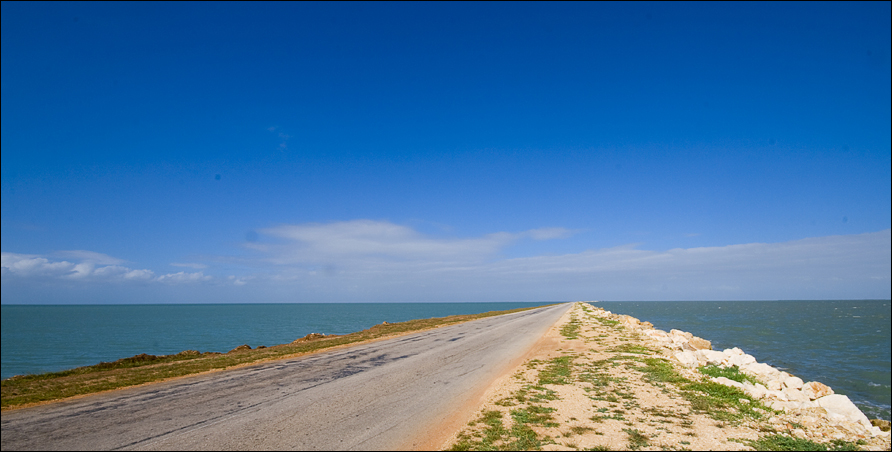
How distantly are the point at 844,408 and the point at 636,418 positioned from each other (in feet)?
21.4

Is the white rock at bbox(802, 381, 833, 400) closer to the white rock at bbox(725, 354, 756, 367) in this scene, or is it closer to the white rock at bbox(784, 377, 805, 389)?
the white rock at bbox(784, 377, 805, 389)

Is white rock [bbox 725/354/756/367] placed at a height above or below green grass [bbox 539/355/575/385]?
below

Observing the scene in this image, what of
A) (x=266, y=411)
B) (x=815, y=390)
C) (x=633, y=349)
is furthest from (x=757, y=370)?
(x=266, y=411)

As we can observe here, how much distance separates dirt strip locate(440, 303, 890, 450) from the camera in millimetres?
8070

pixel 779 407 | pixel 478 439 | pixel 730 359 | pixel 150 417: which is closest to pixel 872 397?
pixel 730 359

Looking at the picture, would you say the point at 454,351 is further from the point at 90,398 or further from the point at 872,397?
the point at 872,397

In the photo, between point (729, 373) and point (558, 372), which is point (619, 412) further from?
point (729, 373)

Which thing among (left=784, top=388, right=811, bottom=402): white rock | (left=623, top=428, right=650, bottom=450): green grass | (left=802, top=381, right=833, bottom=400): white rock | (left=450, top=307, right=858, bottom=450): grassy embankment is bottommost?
(left=802, top=381, right=833, bottom=400): white rock

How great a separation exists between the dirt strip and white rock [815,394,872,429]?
103 centimetres

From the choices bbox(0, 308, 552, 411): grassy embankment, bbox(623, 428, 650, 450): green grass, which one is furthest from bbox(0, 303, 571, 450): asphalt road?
bbox(623, 428, 650, 450): green grass

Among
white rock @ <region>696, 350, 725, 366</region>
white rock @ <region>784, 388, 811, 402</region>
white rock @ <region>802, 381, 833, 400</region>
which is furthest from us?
white rock @ <region>696, 350, 725, 366</region>

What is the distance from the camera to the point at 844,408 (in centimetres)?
1084

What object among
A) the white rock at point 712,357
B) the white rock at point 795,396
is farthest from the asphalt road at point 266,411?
the white rock at point 795,396

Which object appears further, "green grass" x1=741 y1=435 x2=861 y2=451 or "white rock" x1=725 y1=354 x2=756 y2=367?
"white rock" x1=725 y1=354 x2=756 y2=367
